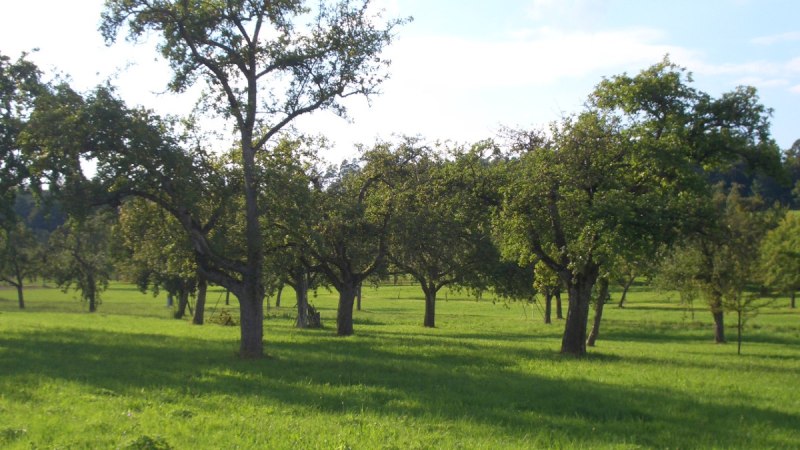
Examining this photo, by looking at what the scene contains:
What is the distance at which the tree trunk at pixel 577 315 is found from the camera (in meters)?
24.3

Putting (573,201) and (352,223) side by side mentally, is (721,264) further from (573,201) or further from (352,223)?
(352,223)

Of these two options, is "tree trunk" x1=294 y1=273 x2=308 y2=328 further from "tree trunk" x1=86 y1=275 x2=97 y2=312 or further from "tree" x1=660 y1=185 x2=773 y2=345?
"tree trunk" x1=86 y1=275 x2=97 y2=312

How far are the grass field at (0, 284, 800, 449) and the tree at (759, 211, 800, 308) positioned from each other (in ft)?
20.6

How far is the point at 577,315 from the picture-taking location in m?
24.5

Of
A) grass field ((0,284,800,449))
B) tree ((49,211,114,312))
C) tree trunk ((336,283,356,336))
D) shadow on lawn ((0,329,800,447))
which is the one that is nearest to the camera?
grass field ((0,284,800,449))

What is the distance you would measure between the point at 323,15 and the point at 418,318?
1545 inches

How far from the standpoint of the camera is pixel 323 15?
2133cm

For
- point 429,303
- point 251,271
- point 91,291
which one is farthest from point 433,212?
point 91,291

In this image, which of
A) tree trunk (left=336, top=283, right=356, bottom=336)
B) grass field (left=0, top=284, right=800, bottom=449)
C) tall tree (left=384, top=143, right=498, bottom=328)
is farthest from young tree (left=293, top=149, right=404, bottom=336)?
grass field (left=0, top=284, right=800, bottom=449)

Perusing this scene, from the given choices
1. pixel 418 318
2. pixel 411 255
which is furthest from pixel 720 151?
pixel 418 318

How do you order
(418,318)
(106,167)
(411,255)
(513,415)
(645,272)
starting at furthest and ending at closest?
1. (418,318)
2. (411,255)
3. (645,272)
4. (106,167)
5. (513,415)

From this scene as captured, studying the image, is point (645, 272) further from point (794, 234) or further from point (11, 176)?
point (794, 234)

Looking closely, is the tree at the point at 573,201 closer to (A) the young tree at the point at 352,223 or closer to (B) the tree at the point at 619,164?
(B) the tree at the point at 619,164

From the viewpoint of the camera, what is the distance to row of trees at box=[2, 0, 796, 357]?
1989 centimetres
